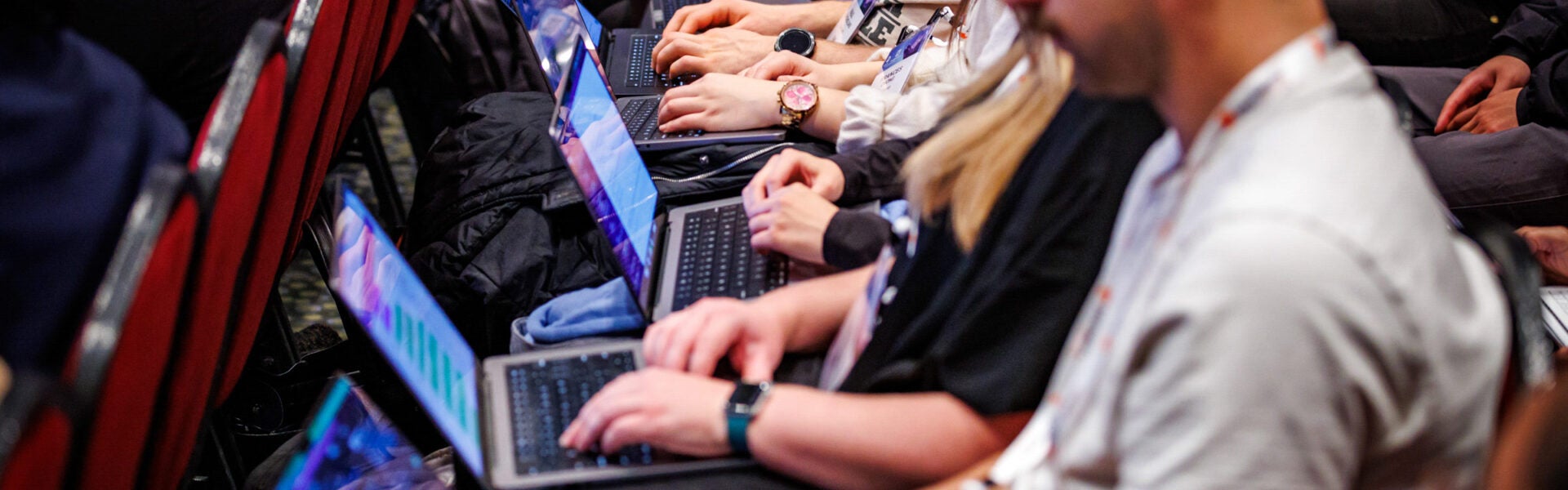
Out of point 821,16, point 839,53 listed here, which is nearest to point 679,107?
point 839,53

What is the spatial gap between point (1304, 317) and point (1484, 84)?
6.39 feet

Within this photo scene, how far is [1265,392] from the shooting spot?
2.04ft

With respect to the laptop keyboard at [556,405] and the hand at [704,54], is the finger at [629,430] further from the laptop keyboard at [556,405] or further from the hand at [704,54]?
the hand at [704,54]

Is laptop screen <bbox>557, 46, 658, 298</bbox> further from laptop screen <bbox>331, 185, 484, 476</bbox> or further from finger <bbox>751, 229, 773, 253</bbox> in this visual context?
laptop screen <bbox>331, 185, 484, 476</bbox>

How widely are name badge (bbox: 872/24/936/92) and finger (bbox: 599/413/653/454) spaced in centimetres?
93

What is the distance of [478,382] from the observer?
1.18 m

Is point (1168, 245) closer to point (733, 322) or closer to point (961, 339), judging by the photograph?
point (961, 339)

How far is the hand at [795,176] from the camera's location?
1508 millimetres

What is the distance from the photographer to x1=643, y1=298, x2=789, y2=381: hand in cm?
116

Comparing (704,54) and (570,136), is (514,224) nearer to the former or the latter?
(570,136)

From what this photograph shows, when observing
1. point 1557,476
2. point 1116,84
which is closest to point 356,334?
point 1116,84

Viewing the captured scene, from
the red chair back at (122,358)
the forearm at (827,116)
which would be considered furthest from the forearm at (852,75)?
the red chair back at (122,358)

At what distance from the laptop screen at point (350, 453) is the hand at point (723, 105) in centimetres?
73

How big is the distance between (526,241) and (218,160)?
0.68m
